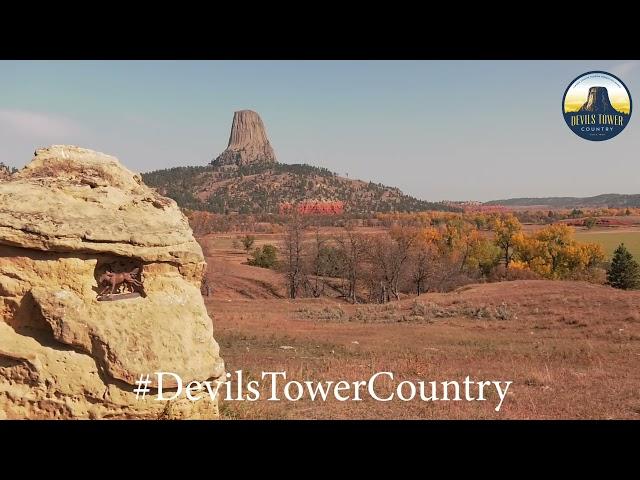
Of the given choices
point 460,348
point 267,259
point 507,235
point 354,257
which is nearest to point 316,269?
point 354,257

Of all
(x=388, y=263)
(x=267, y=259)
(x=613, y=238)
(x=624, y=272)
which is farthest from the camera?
(x=613, y=238)

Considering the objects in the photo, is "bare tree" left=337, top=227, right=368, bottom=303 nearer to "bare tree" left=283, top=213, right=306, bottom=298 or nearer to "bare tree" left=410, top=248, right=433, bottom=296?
"bare tree" left=283, top=213, right=306, bottom=298

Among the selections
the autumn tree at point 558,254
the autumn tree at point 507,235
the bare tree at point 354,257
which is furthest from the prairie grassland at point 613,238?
the bare tree at point 354,257

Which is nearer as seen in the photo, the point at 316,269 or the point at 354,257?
A: the point at 354,257

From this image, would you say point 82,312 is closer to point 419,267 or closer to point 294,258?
point 294,258

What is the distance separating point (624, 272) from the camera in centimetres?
4416

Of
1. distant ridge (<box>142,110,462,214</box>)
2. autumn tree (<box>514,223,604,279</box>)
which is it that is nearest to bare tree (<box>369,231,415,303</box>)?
autumn tree (<box>514,223,604,279</box>)

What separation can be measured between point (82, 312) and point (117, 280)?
2.17 feet

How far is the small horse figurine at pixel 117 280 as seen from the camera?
6730 mm

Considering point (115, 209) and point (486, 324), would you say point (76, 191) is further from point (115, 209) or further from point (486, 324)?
point (486, 324)

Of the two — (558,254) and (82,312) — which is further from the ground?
(82,312)

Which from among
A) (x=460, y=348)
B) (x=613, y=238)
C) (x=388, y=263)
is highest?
(x=613, y=238)

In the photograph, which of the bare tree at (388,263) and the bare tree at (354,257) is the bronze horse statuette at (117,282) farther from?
the bare tree at (354,257)

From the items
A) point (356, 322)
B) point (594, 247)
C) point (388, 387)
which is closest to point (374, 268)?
point (356, 322)
